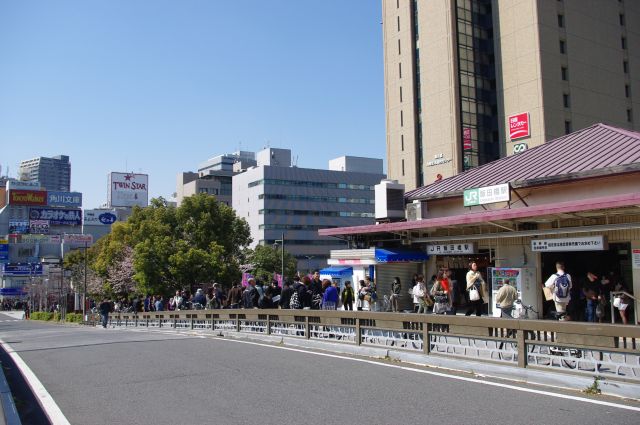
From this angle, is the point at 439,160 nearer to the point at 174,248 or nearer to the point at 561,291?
the point at 174,248

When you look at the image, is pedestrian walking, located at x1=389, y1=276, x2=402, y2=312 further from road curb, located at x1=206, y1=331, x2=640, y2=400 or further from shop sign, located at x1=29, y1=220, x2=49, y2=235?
shop sign, located at x1=29, y1=220, x2=49, y2=235

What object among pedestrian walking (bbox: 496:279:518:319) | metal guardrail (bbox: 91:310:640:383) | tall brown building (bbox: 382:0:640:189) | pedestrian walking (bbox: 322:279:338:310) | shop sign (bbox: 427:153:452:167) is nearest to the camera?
metal guardrail (bbox: 91:310:640:383)

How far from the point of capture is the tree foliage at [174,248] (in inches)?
1759

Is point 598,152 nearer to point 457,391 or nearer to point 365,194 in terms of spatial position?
point 457,391

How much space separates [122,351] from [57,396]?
5.88 meters

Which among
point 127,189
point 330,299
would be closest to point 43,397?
point 330,299

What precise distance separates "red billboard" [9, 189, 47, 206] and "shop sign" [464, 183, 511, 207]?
105148 mm

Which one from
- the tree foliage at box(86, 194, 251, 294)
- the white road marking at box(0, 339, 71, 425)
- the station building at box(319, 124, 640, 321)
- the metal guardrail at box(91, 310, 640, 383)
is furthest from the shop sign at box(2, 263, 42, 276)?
the white road marking at box(0, 339, 71, 425)

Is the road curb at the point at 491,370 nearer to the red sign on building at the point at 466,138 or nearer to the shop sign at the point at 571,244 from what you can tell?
the shop sign at the point at 571,244

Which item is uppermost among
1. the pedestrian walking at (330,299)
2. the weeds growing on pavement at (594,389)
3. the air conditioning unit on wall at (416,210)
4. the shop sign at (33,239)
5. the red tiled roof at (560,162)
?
the shop sign at (33,239)

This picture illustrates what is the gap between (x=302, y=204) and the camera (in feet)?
356

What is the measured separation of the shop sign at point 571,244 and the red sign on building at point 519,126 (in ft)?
153

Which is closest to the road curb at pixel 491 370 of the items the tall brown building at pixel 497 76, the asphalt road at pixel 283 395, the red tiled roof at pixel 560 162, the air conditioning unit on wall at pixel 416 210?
the asphalt road at pixel 283 395

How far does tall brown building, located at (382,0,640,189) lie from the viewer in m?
62.3
